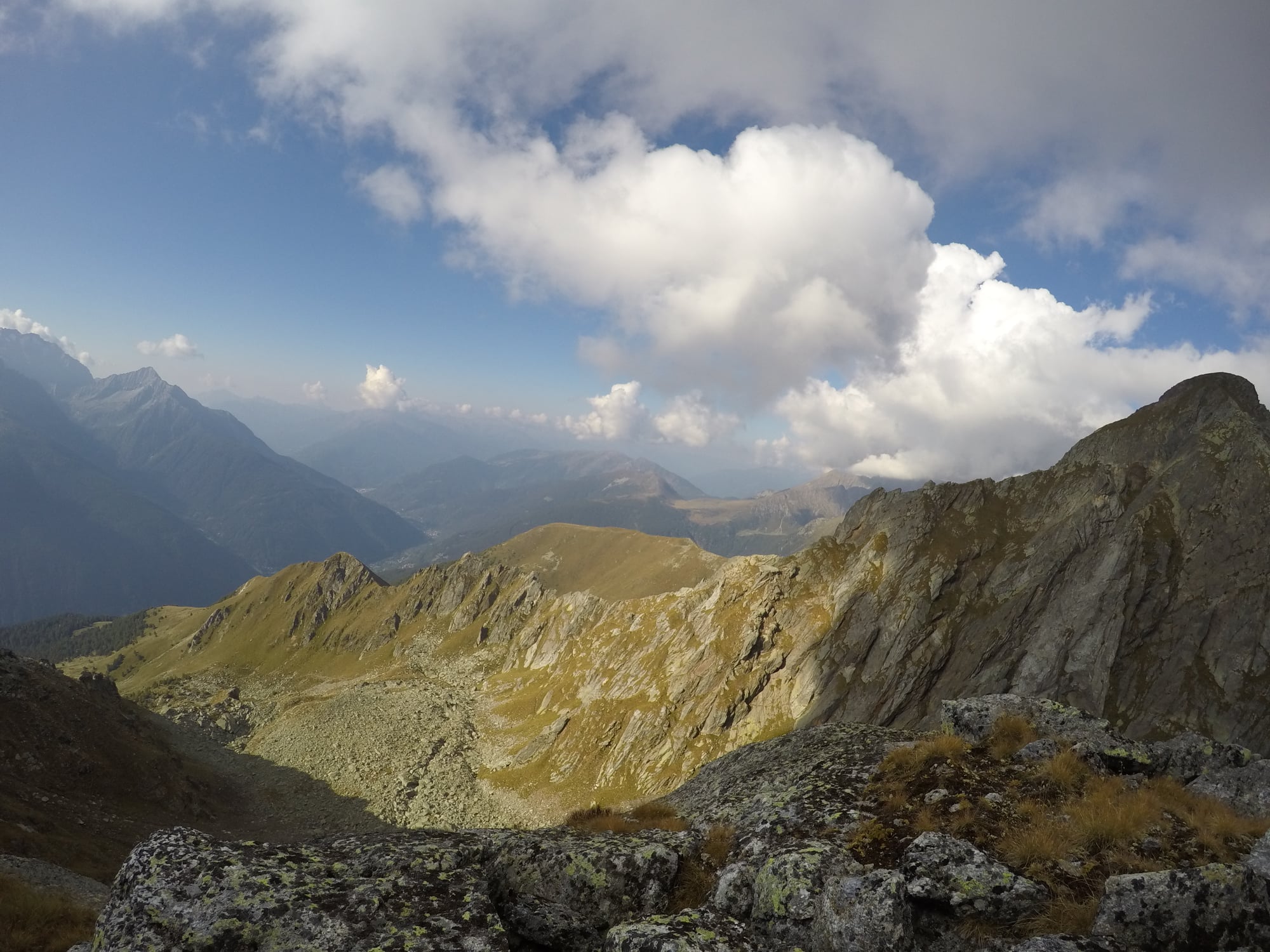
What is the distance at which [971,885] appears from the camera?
8562 mm

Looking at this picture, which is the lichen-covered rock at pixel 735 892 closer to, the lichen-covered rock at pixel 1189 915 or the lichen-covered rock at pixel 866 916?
the lichen-covered rock at pixel 866 916

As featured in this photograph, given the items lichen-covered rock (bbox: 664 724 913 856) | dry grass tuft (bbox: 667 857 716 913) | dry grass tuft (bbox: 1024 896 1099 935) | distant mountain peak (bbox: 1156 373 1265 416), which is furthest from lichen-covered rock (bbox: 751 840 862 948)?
distant mountain peak (bbox: 1156 373 1265 416)

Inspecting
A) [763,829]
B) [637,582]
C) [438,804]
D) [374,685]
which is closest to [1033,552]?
[763,829]

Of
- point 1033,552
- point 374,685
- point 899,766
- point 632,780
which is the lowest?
point 374,685

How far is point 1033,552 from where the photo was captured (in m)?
69.7

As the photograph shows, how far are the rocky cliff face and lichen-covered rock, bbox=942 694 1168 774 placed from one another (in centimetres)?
4780

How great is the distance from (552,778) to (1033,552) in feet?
229

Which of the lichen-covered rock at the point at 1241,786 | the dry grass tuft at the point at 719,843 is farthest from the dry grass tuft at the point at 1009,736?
the dry grass tuft at the point at 719,843

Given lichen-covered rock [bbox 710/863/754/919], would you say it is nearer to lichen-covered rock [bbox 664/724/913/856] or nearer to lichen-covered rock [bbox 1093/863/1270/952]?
lichen-covered rock [bbox 664/724/913/856]

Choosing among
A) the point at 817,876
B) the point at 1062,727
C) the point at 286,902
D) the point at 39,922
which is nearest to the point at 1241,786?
the point at 1062,727

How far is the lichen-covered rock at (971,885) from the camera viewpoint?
27.5 ft

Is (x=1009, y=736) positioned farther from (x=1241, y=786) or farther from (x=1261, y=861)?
(x=1261, y=861)

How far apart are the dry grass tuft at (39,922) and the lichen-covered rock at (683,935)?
1925 centimetres

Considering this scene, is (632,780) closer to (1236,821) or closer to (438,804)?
(438,804)
